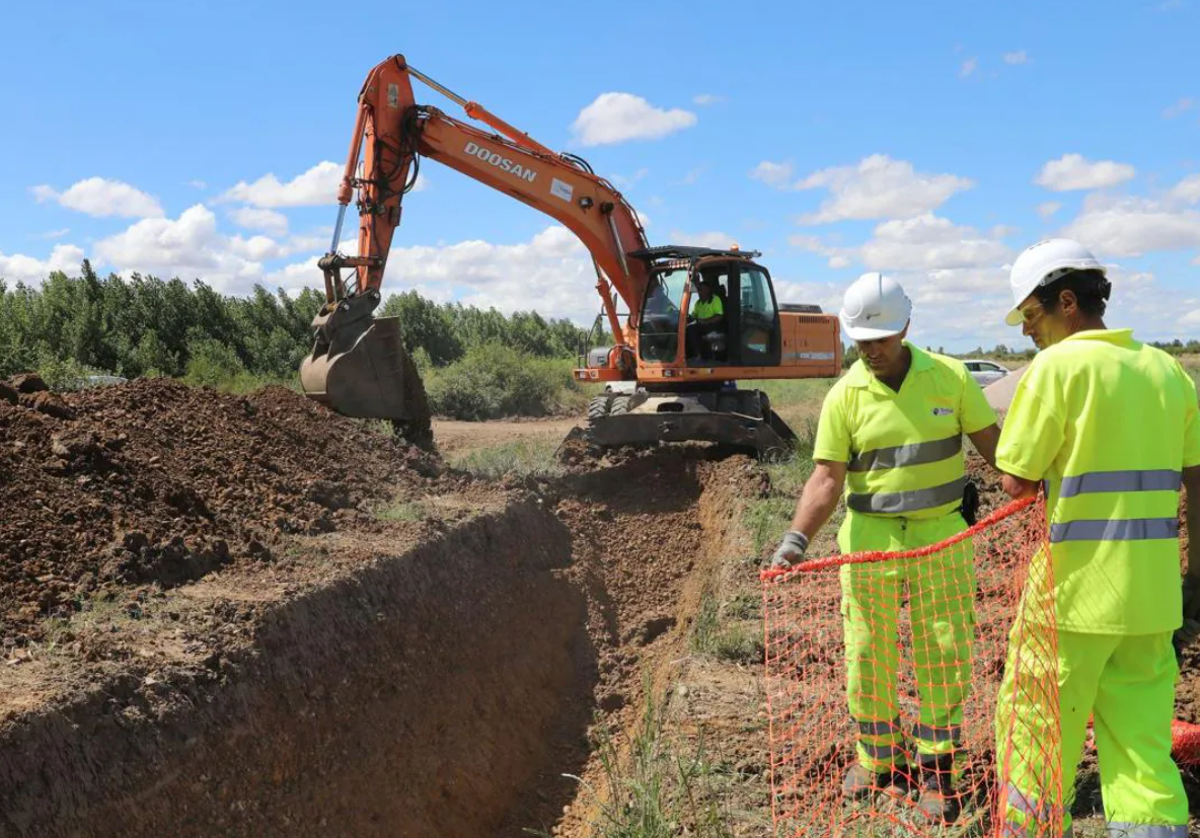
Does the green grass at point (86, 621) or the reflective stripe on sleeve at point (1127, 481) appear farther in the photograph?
the green grass at point (86, 621)

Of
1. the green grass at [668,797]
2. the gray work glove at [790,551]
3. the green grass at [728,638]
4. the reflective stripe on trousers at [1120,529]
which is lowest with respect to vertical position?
the green grass at [668,797]

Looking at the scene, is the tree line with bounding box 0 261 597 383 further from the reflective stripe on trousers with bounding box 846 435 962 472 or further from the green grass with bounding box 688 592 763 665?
the reflective stripe on trousers with bounding box 846 435 962 472

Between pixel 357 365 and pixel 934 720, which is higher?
pixel 357 365

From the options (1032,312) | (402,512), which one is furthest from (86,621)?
(1032,312)

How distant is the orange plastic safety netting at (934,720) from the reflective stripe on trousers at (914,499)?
187 mm

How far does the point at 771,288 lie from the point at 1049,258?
912 centimetres

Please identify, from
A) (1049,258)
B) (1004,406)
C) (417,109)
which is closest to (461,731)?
(1049,258)

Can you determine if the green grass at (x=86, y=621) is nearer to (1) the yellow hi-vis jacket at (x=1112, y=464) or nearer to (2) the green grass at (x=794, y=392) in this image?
(1) the yellow hi-vis jacket at (x=1112, y=464)

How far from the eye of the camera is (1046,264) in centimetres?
310

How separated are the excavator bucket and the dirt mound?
22 cm

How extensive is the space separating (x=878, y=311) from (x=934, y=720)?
162cm

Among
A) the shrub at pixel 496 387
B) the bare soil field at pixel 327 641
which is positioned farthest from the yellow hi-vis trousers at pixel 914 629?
the shrub at pixel 496 387

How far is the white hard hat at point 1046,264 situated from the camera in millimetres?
3074

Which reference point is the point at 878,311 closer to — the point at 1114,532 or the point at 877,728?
the point at 1114,532
